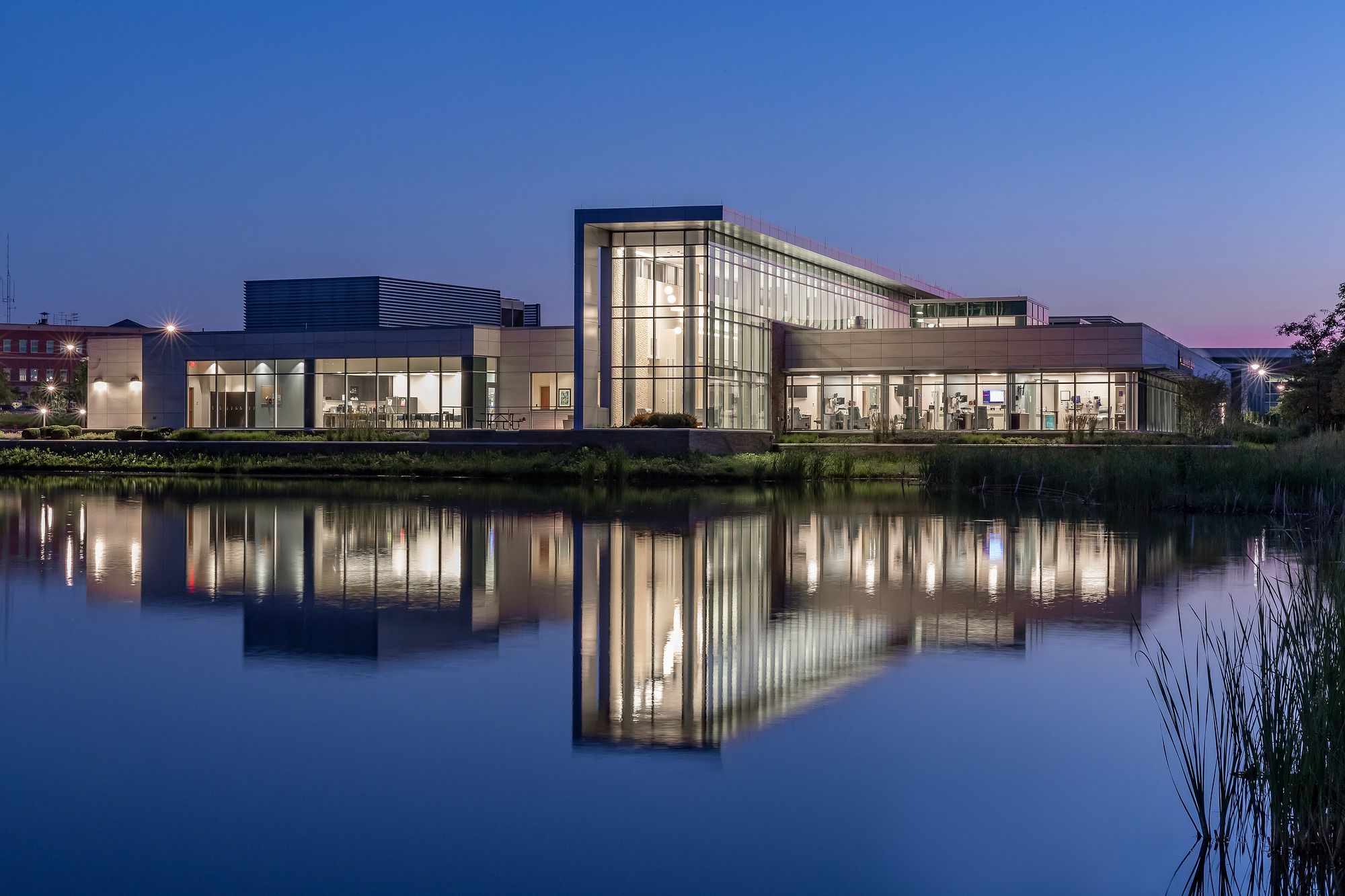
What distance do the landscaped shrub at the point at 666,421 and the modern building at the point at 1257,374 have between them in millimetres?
33177

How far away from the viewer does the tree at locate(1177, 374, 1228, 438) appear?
52.6 m

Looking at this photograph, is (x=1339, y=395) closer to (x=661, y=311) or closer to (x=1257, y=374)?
(x=661, y=311)

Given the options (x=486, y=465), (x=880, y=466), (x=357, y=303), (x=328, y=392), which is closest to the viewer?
(x=486, y=465)

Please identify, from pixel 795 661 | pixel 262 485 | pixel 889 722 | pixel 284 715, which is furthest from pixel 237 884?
pixel 262 485

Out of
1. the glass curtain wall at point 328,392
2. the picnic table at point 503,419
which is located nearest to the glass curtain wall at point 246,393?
the glass curtain wall at point 328,392

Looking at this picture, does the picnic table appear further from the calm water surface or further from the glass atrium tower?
the calm water surface

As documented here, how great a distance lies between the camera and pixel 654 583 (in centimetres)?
1658

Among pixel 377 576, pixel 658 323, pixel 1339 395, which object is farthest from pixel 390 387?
pixel 377 576

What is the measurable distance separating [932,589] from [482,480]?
28761 millimetres

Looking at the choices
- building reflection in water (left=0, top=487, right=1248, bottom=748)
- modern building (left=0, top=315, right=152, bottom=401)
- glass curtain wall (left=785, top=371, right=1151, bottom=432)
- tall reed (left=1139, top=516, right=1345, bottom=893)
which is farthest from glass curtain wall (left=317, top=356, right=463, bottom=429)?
modern building (left=0, top=315, right=152, bottom=401)

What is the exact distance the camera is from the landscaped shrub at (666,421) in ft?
159

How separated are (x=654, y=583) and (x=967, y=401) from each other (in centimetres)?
4433

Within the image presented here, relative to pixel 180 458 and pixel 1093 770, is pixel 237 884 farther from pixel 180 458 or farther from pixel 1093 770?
pixel 180 458

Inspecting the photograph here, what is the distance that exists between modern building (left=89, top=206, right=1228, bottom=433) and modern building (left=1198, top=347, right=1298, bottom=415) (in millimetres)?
14993
